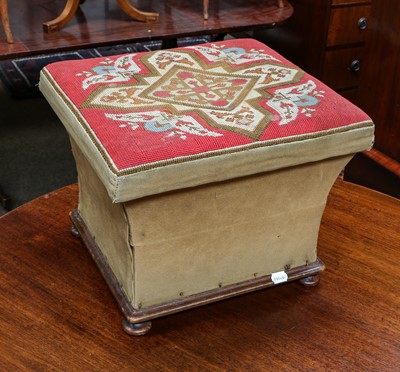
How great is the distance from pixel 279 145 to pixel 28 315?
0.42m

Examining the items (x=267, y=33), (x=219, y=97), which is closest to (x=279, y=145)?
(x=219, y=97)

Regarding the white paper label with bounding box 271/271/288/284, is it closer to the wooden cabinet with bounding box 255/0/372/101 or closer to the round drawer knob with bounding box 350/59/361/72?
the wooden cabinet with bounding box 255/0/372/101

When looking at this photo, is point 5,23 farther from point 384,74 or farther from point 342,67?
point 342,67

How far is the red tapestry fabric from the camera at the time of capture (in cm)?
88

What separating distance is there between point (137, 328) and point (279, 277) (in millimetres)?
226

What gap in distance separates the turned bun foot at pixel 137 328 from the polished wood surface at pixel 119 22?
1.27m

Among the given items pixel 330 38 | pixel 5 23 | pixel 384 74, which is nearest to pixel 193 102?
pixel 384 74

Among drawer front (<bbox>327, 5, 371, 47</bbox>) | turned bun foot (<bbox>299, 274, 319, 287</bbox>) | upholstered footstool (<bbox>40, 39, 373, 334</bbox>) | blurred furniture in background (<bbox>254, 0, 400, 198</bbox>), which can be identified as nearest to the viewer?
upholstered footstool (<bbox>40, 39, 373, 334</bbox>)

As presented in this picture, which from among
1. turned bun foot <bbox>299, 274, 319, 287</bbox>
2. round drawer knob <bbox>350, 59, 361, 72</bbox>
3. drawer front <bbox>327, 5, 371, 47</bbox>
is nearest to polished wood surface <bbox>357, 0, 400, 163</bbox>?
turned bun foot <bbox>299, 274, 319, 287</bbox>

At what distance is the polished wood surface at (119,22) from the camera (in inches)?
85.8

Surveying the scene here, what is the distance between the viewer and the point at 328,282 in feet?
3.62

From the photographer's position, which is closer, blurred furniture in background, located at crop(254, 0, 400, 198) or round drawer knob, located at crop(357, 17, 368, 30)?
blurred furniture in background, located at crop(254, 0, 400, 198)

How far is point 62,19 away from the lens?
226 cm

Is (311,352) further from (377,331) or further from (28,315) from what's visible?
(28,315)
